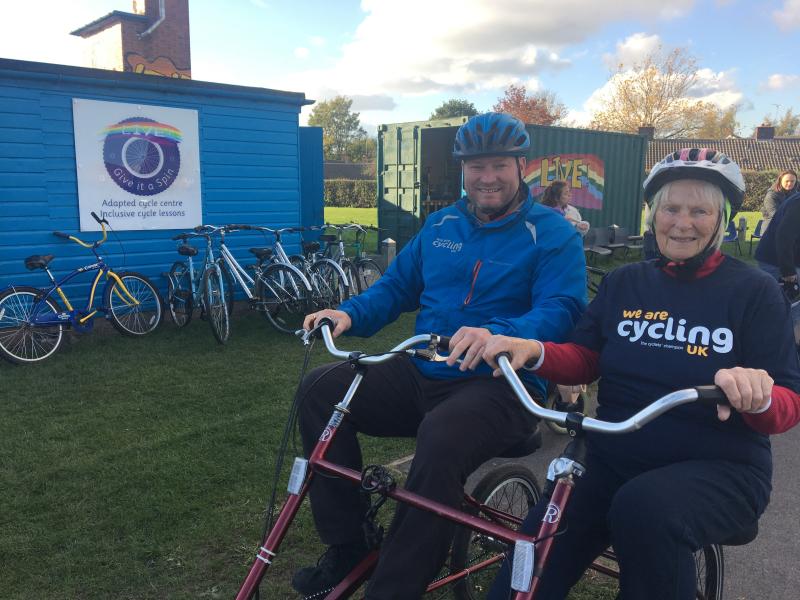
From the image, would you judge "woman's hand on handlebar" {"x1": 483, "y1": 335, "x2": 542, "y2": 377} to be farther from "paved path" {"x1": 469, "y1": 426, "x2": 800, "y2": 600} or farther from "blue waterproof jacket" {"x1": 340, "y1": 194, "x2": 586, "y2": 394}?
"paved path" {"x1": 469, "y1": 426, "x2": 800, "y2": 600}

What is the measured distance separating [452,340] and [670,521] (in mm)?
761

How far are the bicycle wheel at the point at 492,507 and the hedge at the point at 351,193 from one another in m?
34.9

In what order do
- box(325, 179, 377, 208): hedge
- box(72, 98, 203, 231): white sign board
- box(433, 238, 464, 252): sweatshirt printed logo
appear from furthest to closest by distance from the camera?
box(325, 179, 377, 208): hedge → box(72, 98, 203, 231): white sign board → box(433, 238, 464, 252): sweatshirt printed logo

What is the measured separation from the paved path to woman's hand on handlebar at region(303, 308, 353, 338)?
1817mm

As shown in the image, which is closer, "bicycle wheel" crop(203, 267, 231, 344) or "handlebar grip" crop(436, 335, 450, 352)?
"handlebar grip" crop(436, 335, 450, 352)

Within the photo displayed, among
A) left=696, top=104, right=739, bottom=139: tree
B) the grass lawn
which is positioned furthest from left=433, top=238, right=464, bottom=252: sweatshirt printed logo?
left=696, top=104, right=739, bottom=139: tree

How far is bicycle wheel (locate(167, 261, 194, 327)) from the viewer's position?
315 inches

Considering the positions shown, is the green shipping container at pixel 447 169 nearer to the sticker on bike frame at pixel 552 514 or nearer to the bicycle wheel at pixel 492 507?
the bicycle wheel at pixel 492 507

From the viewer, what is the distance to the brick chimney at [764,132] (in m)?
52.2

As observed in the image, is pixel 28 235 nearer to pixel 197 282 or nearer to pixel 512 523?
pixel 197 282

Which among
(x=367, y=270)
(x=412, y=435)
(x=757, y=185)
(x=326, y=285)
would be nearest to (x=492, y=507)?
(x=412, y=435)

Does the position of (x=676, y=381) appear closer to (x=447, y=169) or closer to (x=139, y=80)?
(x=139, y=80)

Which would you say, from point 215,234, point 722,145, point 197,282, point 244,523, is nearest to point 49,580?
point 244,523

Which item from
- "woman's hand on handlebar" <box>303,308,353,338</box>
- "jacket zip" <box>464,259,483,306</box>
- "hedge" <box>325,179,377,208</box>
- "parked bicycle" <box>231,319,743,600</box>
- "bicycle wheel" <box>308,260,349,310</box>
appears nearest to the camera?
"parked bicycle" <box>231,319,743,600</box>
